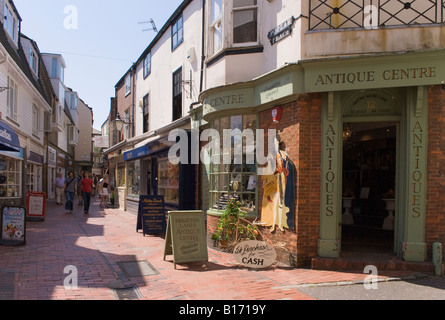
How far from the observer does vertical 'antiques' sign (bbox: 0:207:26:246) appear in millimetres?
8516

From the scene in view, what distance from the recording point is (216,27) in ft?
30.8

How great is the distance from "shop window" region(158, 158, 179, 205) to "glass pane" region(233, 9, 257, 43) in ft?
15.0

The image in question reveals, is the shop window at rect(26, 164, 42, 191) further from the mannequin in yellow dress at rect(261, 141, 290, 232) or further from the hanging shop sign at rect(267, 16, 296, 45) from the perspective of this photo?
the hanging shop sign at rect(267, 16, 296, 45)

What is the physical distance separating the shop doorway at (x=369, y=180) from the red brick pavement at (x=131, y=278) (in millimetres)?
3557

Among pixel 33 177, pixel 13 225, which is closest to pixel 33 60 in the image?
pixel 33 177

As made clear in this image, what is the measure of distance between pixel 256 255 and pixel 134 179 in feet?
38.9

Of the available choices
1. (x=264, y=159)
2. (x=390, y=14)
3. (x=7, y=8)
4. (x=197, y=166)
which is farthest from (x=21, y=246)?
(x=7, y=8)

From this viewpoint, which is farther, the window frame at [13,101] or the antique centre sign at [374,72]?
the window frame at [13,101]

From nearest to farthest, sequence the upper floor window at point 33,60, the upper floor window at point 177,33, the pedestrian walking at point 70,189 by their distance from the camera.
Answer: the upper floor window at point 177,33, the pedestrian walking at point 70,189, the upper floor window at point 33,60

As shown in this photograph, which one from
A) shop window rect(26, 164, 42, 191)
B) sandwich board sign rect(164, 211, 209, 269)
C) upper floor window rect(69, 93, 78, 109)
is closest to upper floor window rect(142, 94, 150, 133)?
shop window rect(26, 164, 42, 191)

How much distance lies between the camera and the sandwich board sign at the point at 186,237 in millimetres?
6957

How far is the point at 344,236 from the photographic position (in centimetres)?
898

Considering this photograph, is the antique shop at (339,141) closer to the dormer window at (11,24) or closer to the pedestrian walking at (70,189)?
Result: the pedestrian walking at (70,189)

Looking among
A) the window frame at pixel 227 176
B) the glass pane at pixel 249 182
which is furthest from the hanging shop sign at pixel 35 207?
the glass pane at pixel 249 182
